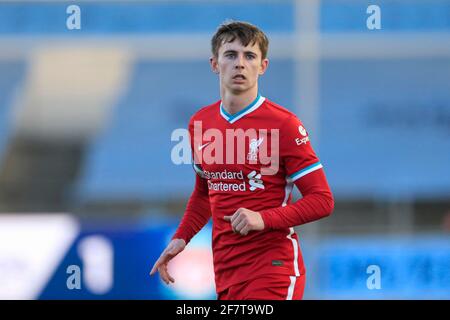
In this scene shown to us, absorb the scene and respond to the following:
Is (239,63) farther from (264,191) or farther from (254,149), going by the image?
(264,191)

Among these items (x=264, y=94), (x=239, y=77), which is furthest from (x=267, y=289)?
(x=264, y=94)

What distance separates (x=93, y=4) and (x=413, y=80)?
187 inches

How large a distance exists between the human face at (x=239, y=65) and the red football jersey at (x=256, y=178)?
0.08 metres

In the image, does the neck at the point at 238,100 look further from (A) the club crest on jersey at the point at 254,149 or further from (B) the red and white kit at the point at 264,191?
(A) the club crest on jersey at the point at 254,149

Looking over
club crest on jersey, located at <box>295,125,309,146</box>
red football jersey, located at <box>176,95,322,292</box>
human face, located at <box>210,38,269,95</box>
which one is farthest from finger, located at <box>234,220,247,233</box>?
human face, located at <box>210,38,269,95</box>

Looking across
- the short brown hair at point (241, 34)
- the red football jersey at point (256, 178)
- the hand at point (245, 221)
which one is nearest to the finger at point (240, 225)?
the hand at point (245, 221)

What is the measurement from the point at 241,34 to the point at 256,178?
1.59ft

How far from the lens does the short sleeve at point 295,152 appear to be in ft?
9.71

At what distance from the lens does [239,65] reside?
301cm

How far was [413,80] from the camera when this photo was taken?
12.7 metres
